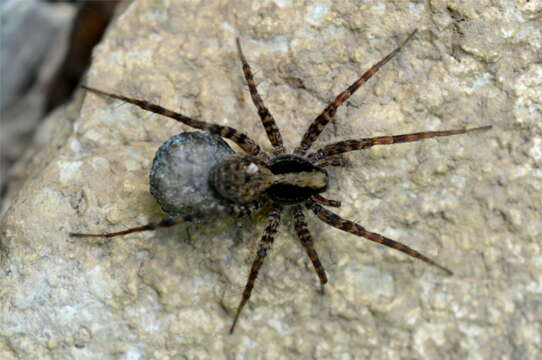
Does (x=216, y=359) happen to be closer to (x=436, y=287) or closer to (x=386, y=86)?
(x=436, y=287)

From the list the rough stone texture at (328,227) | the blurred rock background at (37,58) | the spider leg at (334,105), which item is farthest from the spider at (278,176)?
the blurred rock background at (37,58)

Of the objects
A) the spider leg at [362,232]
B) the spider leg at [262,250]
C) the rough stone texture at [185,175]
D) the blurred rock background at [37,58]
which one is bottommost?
the blurred rock background at [37,58]

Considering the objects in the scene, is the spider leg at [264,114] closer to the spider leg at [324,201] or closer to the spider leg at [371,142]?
the spider leg at [371,142]

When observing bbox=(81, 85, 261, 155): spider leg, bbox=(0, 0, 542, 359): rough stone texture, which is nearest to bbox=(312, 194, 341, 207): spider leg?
bbox=(0, 0, 542, 359): rough stone texture

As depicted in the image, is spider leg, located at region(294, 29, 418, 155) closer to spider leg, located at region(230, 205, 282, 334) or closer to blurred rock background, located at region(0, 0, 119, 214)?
spider leg, located at region(230, 205, 282, 334)

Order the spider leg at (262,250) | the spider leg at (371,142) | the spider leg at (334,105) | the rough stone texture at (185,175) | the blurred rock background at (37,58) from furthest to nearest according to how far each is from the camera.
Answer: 1. the blurred rock background at (37,58)
2. the spider leg at (334,105)
3. the spider leg at (371,142)
4. the spider leg at (262,250)
5. the rough stone texture at (185,175)

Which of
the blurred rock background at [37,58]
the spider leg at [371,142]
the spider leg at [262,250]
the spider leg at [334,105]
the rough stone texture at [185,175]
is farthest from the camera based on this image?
the blurred rock background at [37,58]

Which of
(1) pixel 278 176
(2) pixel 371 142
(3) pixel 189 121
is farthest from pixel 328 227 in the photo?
(3) pixel 189 121
